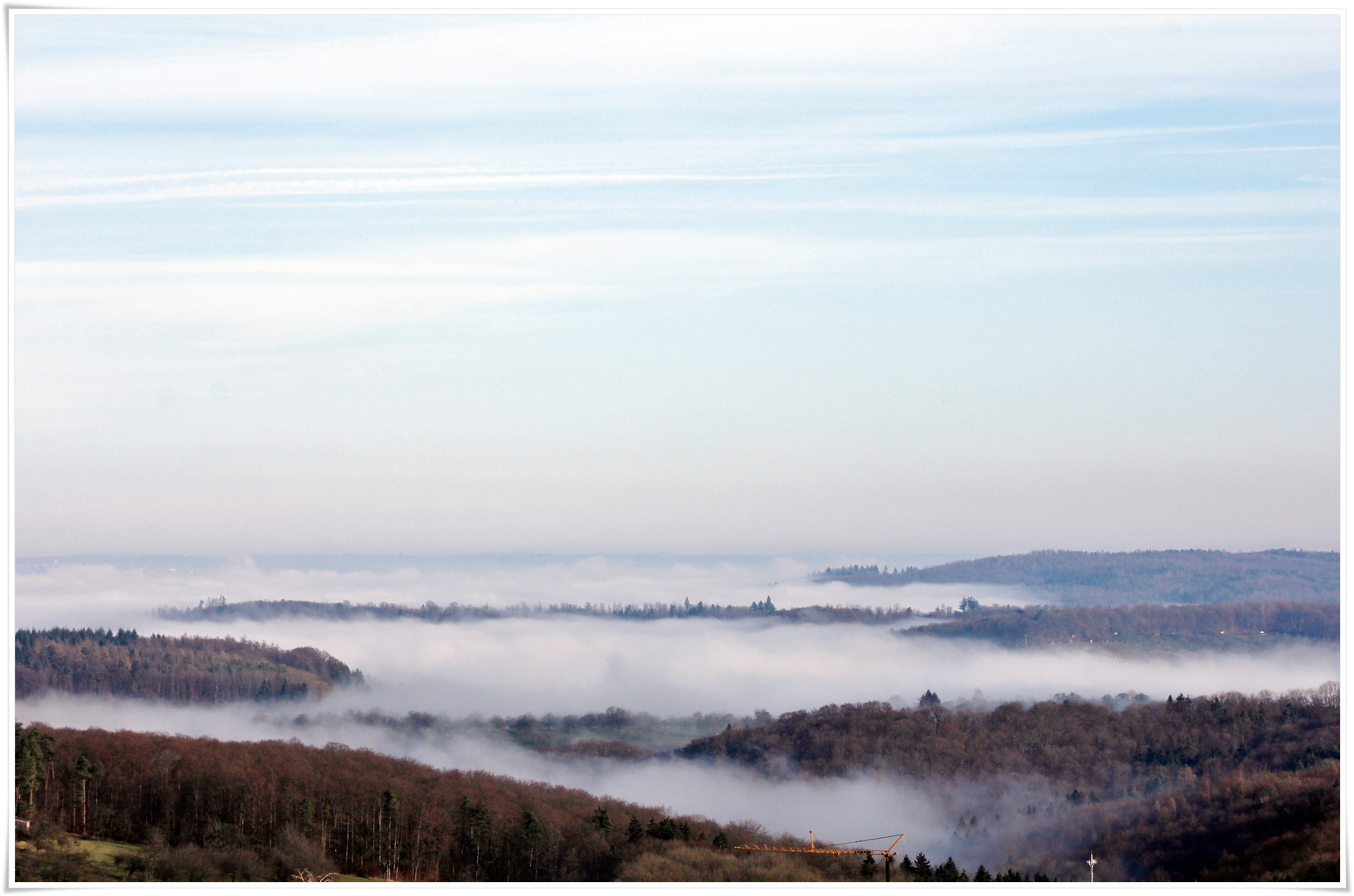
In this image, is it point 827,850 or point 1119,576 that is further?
point 1119,576

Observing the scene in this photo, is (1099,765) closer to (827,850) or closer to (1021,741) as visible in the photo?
(1021,741)

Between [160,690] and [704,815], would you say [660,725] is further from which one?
[160,690]

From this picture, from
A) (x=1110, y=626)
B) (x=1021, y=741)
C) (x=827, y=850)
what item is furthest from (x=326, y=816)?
(x=1110, y=626)

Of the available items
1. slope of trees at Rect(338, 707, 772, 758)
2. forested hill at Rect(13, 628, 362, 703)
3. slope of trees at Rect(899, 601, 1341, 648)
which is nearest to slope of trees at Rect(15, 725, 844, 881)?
slope of trees at Rect(338, 707, 772, 758)

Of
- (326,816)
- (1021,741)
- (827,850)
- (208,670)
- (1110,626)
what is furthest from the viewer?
(1110,626)

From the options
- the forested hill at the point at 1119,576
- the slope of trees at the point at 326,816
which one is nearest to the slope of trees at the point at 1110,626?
the forested hill at the point at 1119,576
